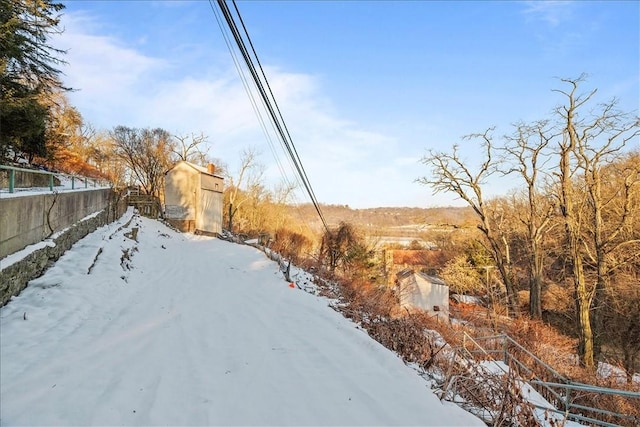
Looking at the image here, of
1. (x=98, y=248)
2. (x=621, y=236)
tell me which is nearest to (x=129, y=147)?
(x=98, y=248)

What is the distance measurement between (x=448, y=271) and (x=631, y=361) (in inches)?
667

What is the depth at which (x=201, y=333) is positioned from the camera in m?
6.34

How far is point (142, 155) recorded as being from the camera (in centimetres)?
3353

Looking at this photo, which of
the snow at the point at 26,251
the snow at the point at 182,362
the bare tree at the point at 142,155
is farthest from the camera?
the bare tree at the point at 142,155

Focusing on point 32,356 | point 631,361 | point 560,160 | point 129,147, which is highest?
point 129,147

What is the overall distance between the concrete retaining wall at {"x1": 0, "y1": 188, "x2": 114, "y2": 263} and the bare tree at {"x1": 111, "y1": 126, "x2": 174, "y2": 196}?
80.6 ft

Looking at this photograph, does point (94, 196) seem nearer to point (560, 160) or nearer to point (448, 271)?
point (560, 160)

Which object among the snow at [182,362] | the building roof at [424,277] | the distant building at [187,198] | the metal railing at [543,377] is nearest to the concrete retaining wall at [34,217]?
the snow at [182,362]

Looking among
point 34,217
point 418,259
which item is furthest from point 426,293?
point 34,217

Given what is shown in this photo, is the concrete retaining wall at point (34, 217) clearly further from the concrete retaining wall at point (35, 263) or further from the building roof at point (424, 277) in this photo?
the building roof at point (424, 277)

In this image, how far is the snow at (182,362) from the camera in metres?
3.85

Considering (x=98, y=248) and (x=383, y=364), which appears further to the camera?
(x=98, y=248)

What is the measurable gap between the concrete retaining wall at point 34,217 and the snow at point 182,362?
2.66 feet

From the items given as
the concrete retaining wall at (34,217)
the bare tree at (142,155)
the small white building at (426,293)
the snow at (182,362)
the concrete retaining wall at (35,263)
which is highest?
the bare tree at (142,155)
